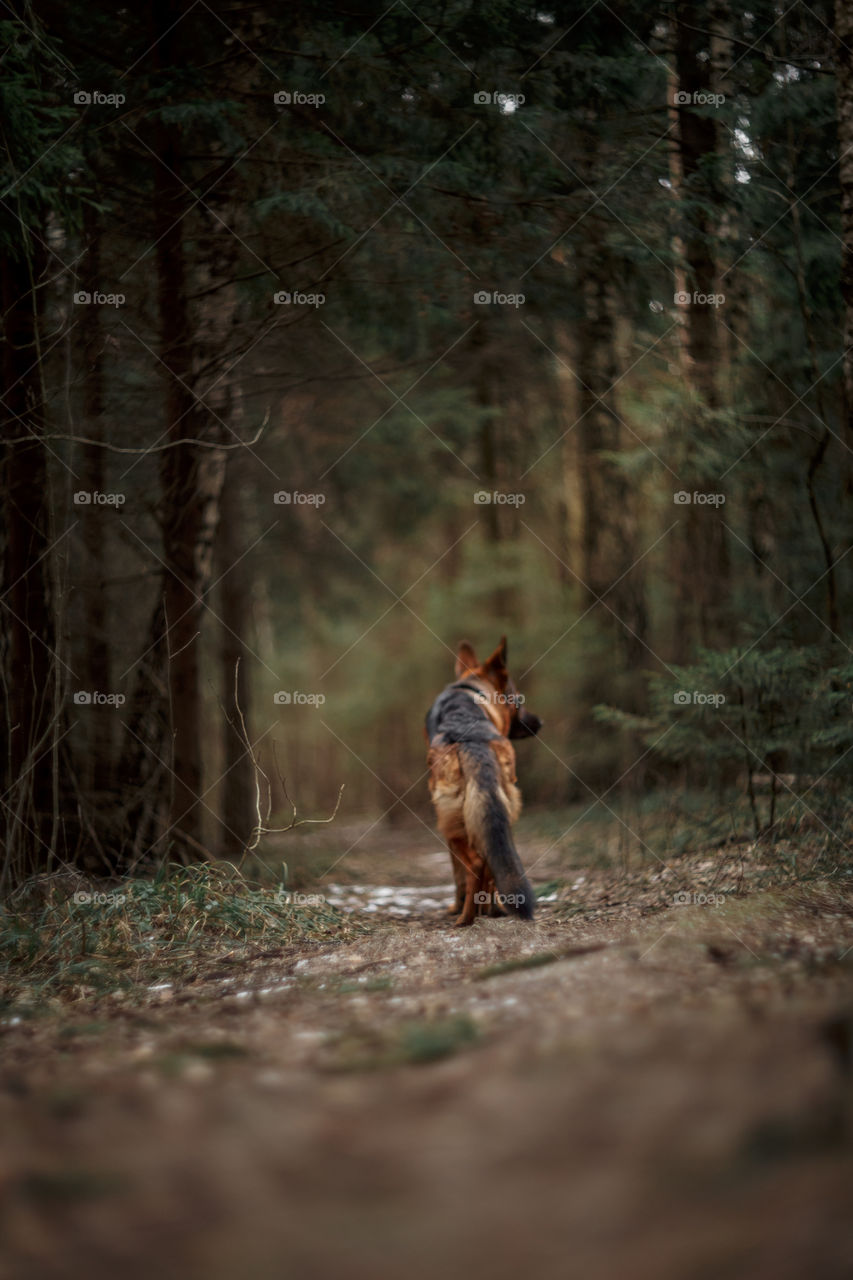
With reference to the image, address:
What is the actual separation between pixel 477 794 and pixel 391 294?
15.8 feet

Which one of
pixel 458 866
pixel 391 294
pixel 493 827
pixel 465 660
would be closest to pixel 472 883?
pixel 458 866

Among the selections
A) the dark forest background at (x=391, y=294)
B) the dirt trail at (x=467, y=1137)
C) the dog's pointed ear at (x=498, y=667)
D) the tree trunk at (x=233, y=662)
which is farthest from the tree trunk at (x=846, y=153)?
the tree trunk at (x=233, y=662)

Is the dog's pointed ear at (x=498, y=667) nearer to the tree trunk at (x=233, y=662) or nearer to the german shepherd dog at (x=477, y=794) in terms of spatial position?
the german shepherd dog at (x=477, y=794)

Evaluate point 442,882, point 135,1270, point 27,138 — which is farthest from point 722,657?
point 27,138

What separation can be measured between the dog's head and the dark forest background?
1091 millimetres

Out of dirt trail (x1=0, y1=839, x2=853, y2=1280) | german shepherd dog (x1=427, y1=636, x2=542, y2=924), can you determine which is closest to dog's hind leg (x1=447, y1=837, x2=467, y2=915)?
german shepherd dog (x1=427, y1=636, x2=542, y2=924)

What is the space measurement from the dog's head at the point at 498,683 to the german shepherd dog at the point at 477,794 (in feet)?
0.04

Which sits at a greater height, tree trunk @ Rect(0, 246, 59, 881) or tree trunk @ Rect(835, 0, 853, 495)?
tree trunk @ Rect(835, 0, 853, 495)

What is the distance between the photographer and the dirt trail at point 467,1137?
1982mm

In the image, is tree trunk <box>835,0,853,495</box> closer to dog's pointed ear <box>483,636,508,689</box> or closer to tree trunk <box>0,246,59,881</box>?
dog's pointed ear <box>483,636,508,689</box>

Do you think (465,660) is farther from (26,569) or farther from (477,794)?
(26,569)

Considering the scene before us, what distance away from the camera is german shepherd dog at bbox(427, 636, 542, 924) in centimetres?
579

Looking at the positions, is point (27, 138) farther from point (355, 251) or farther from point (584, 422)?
point (584, 422)

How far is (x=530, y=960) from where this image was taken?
4648 mm
